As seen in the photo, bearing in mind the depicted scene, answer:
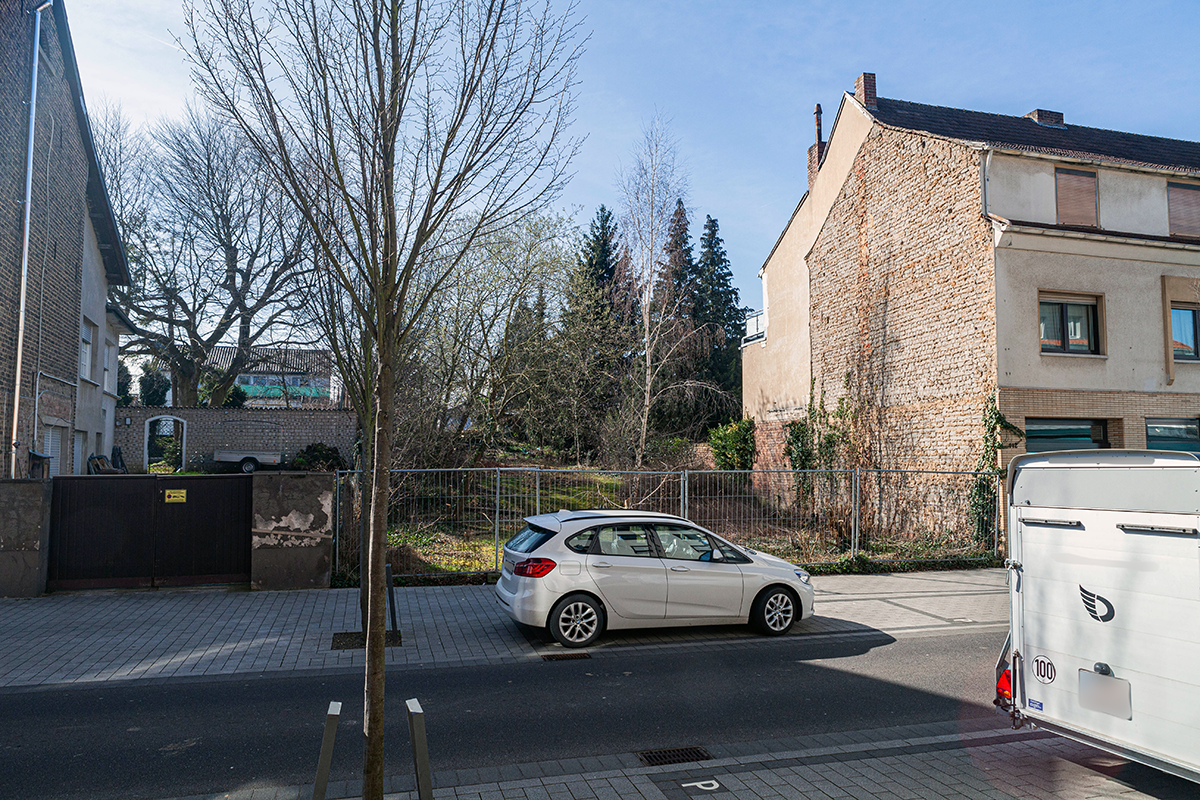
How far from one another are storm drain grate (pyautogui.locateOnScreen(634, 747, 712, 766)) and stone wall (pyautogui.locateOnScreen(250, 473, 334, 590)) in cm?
774

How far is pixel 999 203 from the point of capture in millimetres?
16859

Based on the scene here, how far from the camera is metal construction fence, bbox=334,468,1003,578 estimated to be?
42.4ft

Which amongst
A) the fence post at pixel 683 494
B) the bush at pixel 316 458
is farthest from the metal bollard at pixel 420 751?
Result: the bush at pixel 316 458

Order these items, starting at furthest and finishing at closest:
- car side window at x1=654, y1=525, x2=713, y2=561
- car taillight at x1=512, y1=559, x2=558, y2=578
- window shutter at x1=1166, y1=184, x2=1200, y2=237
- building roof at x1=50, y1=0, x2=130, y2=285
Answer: window shutter at x1=1166, y1=184, x2=1200, y2=237 → building roof at x1=50, y1=0, x2=130, y2=285 → car side window at x1=654, y1=525, x2=713, y2=561 → car taillight at x1=512, y1=559, x2=558, y2=578

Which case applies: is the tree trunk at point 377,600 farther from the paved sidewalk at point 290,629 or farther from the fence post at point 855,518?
the fence post at point 855,518

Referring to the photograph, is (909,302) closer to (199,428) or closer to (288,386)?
(199,428)

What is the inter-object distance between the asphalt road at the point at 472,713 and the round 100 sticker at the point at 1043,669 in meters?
1.46

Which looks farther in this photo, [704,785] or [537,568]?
[537,568]

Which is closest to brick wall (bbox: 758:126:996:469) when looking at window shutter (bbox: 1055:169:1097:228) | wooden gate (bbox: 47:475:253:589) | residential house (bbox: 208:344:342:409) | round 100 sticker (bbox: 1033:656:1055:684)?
window shutter (bbox: 1055:169:1097:228)

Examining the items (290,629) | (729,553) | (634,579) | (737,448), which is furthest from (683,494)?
(737,448)

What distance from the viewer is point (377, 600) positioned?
399cm

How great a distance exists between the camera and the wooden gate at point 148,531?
11.4 meters

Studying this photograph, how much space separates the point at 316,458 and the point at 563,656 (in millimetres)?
22389

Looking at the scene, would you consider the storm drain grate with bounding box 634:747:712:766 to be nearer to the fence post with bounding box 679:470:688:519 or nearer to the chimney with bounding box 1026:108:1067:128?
the fence post with bounding box 679:470:688:519
